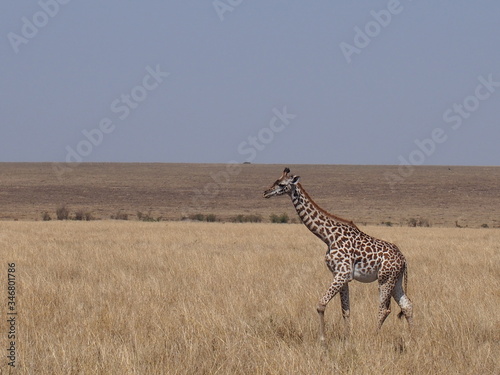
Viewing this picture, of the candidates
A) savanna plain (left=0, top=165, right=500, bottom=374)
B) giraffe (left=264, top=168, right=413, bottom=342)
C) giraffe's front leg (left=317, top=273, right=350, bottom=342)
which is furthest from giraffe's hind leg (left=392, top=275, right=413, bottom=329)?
giraffe's front leg (left=317, top=273, right=350, bottom=342)

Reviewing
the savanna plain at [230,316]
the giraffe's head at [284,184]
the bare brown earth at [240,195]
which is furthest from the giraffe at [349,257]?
the bare brown earth at [240,195]

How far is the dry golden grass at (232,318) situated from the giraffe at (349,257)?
1.16 ft

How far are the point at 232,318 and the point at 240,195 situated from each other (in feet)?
201

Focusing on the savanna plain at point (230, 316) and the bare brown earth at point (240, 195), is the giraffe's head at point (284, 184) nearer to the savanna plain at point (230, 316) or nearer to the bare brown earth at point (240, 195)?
the savanna plain at point (230, 316)

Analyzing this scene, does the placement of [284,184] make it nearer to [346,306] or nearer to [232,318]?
[346,306]

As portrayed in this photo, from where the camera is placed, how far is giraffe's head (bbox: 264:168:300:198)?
Answer: 24.8 ft

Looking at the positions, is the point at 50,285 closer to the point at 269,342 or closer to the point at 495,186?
the point at 269,342

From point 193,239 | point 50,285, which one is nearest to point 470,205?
point 193,239

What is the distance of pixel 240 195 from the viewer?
69562 mm

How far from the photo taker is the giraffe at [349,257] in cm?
747

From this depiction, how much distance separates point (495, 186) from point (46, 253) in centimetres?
6817

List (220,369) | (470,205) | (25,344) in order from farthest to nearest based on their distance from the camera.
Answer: (470,205) → (25,344) → (220,369)

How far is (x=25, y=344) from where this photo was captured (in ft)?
22.7

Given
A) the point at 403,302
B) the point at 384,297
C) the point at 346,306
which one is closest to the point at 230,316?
the point at 346,306
